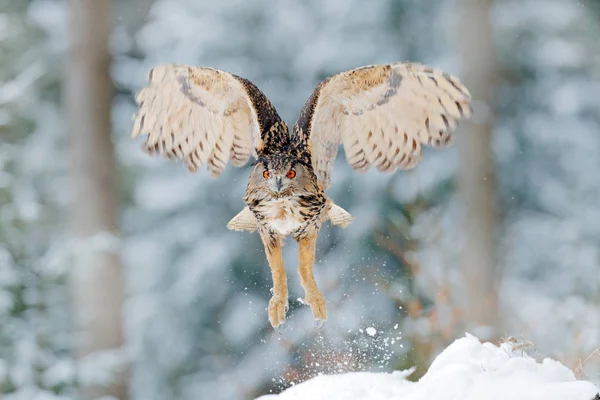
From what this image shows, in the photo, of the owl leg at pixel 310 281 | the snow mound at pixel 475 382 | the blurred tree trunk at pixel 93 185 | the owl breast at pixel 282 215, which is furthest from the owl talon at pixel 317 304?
the blurred tree trunk at pixel 93 185

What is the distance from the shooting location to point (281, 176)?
1543 millimetres

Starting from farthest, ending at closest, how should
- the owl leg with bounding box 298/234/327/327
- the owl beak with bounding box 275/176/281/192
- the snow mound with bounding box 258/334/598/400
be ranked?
the owl leg with bounding box 298/234/327/327
the snow mound with bounding box 258/334/598/400
the owl beak with bounding box 275/176/281/192

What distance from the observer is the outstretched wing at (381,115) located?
163 cm

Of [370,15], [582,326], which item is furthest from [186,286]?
[582,326]

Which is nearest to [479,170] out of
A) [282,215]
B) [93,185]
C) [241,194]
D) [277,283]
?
[241,194]

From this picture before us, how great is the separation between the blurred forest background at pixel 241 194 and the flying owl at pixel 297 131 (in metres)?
1.88

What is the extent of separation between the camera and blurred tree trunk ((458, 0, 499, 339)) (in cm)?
393

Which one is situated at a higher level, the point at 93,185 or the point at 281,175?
the point at 93,185

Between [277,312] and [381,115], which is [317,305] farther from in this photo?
[381,115]

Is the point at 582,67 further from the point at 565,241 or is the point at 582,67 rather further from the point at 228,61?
the point at 228,61

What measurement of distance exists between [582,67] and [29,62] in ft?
11.1

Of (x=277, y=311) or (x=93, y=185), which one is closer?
(x=277, y=311)

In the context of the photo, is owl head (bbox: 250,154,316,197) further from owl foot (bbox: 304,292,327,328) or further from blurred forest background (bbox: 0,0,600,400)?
blurred forest background (bbox: 0,0,600,400)

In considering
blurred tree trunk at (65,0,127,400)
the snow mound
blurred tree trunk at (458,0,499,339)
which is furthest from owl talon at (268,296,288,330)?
blurred tree trunk at (65,0,127,400)
